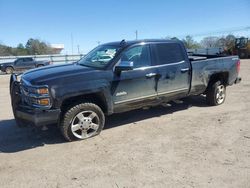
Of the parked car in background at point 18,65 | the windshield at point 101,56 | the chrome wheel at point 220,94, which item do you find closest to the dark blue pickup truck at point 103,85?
the windshield at point 101,56

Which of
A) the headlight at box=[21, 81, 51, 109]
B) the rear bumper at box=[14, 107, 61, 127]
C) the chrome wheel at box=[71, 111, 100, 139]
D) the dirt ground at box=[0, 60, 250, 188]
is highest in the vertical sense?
the headlight at box=[21, 81, 51, 109]

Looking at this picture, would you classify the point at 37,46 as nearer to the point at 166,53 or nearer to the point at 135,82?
the point at 166,53

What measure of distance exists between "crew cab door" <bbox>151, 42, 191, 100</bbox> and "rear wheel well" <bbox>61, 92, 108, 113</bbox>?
1378 mm

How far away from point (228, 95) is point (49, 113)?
6.23 metres

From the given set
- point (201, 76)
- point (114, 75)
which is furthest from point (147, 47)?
point (201, 76)

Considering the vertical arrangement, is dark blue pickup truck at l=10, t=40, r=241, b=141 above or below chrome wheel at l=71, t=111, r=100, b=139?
above

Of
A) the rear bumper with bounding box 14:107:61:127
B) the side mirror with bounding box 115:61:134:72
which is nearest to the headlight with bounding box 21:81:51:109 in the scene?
the rear bumper with bounding box 14:107:61:127

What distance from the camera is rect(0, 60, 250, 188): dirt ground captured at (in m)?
3.84

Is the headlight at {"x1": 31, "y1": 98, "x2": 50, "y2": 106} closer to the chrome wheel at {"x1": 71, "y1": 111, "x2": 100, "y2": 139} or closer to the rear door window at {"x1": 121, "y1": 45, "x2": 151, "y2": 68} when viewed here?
the chrome wheel at {"x1": 71, "y1": 111, "x2": 100, "y2": 139}

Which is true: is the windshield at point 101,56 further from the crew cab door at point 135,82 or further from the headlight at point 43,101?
the headlight at point 43,101

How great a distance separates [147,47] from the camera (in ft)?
20.3

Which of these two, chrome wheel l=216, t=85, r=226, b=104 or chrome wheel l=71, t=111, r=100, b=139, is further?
chrome wheel l=216, t=85, r=226, b=104

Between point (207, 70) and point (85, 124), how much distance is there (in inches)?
143

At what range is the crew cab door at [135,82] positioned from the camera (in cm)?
565
